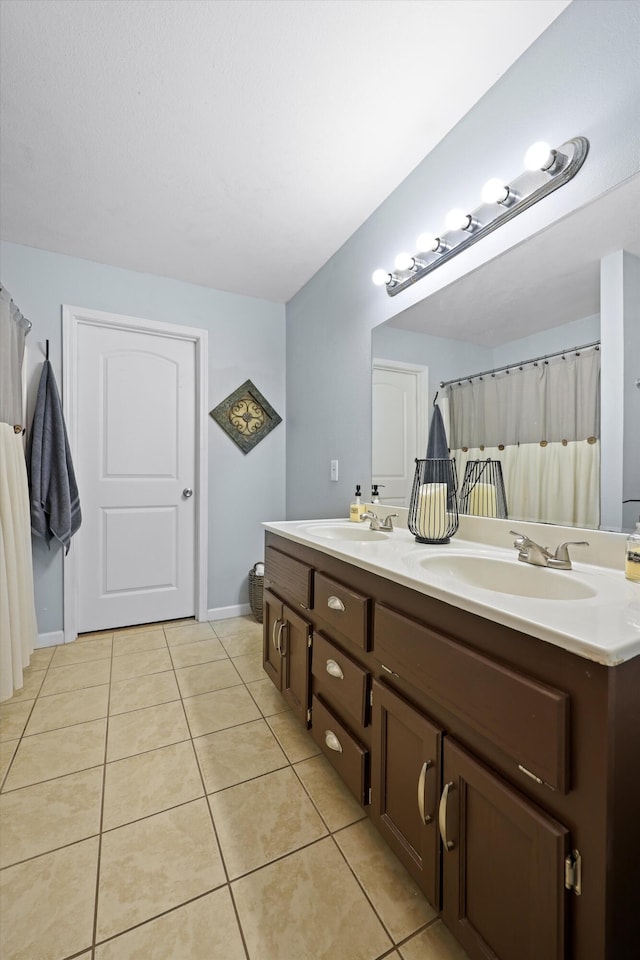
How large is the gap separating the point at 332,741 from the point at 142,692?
1.13 meters

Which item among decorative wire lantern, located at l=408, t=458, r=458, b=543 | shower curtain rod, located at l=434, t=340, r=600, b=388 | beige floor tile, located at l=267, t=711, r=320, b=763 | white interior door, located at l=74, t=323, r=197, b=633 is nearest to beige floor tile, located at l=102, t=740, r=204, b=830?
beige floor tile, located at l=267, t=711, r=320, b=763

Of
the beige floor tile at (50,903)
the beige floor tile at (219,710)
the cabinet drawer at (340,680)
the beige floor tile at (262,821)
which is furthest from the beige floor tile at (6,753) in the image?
the cabinet drawer at (340,680)

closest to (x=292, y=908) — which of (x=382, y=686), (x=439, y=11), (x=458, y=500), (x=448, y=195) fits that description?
(x=382, y=686)

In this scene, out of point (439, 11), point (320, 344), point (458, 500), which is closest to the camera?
point (439, 11)

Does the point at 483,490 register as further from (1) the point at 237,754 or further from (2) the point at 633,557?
(1) the point at 237,754

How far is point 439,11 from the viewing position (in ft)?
3.92

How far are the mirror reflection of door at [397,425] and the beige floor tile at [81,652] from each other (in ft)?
6.15

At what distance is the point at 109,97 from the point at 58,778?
239 cm

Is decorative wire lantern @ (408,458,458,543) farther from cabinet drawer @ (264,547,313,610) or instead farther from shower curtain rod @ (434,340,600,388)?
cabinet drawer @ (264,547,313,610)

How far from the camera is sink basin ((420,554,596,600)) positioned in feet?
3.22

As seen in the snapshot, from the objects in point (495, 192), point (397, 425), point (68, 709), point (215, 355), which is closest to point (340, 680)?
point (397, 425)

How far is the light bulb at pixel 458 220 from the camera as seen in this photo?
4.73ft

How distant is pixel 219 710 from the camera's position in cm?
183

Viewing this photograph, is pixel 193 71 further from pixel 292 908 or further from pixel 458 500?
pixel 292 908
